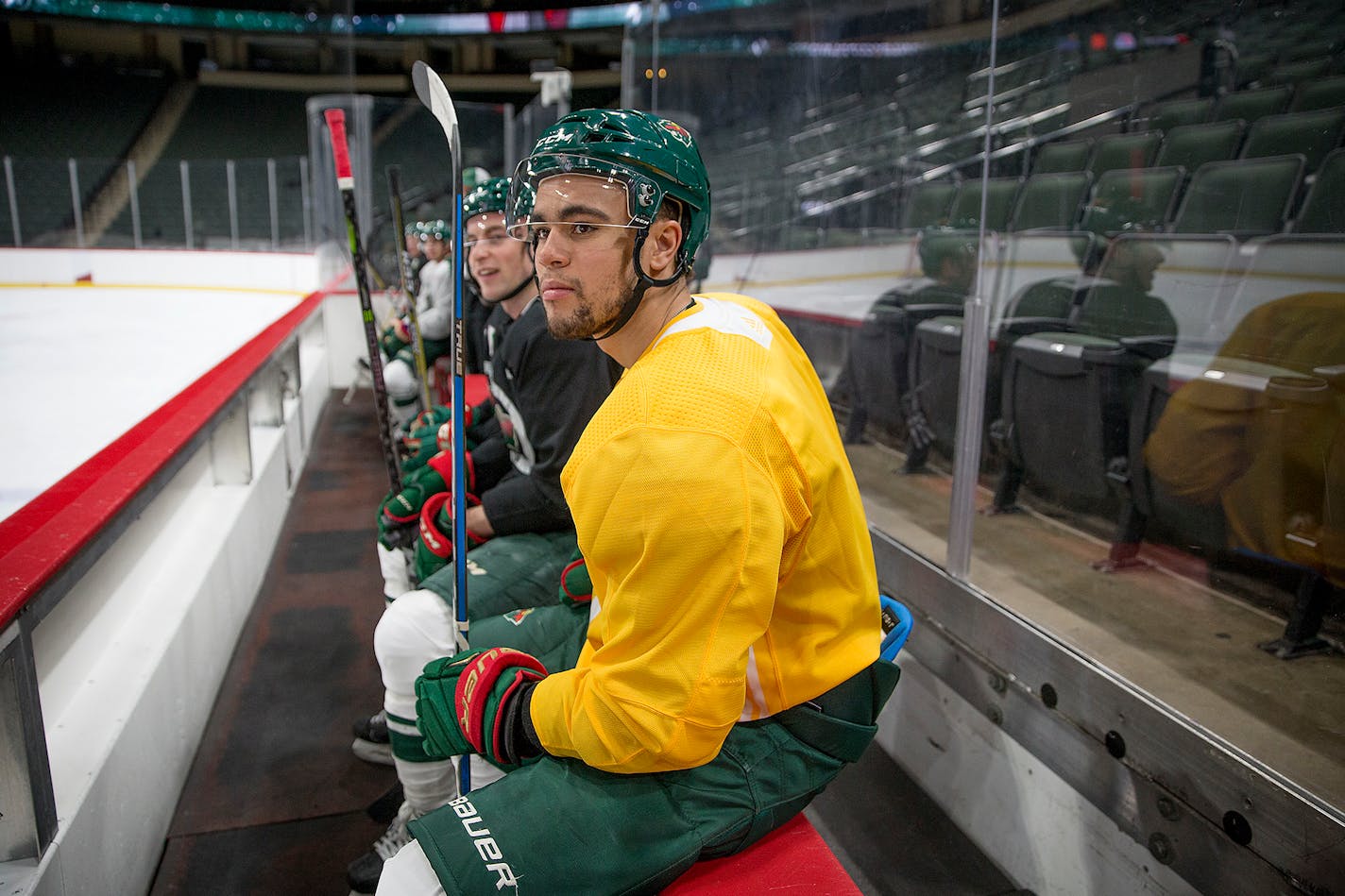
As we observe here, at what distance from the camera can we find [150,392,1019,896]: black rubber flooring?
1633 millimetres

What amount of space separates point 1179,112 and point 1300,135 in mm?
283

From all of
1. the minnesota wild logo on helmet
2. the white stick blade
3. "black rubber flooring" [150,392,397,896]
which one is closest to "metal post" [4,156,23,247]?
"black rubber flooring" [150,392,397,896]

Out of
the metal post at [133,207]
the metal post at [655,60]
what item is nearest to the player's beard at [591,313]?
the metal post at [655,60]

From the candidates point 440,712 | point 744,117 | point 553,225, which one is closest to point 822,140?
point 744,117

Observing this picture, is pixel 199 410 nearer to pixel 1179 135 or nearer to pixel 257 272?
pixel 1179 135

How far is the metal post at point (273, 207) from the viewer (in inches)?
373

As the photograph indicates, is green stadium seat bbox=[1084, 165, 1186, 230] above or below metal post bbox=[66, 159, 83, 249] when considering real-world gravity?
below

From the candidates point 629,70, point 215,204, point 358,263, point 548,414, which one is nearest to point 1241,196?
point 548,414

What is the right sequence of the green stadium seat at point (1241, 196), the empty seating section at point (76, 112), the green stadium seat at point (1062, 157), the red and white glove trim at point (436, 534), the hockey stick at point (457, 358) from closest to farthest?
the hockey stick at point (457, 358) → the green stadium seat at point (1241, 196) → the red and white glove trim at point (436, 534) → the green stadium seat at point (1062, 157) → the empty seating section at point (76, 112)

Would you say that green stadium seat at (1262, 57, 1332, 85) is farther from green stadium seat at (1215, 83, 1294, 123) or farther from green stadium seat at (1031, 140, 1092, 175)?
green stadium seat at (1031, 140, 1092, 175)

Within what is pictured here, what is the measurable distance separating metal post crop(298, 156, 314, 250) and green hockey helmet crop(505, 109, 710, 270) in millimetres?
9048

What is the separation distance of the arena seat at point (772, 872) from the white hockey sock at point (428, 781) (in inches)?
27.3

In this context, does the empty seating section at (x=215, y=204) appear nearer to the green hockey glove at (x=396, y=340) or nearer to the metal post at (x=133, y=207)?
the metal post at (x=133, y=207)

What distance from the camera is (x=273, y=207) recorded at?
972 cm
